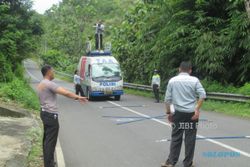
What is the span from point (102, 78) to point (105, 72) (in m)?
0.46

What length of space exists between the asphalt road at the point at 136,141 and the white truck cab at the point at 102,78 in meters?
8.07

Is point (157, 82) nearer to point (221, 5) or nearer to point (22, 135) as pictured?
point (221, 5)

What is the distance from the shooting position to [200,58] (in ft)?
A: 75.6

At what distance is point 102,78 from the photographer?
26.4 m

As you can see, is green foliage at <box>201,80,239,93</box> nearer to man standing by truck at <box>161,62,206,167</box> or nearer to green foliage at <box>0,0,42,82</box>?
green foliage at <box>0,0,42,82</box>

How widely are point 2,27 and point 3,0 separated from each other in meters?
2.54

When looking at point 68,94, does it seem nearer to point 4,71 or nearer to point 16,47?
point 4,71

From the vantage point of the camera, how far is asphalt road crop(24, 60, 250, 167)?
8922 mm

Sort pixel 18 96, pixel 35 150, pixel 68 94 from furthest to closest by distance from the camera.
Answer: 1. pixel 18 96
2. pixel 35 150
3. pixel 68 94

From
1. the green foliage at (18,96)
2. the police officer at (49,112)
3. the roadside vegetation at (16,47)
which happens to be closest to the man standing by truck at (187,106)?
the police officer at (49,112)

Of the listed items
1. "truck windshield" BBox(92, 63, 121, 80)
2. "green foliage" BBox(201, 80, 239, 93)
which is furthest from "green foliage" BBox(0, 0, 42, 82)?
"green foliage" BBox(201, 80, 239, 93)

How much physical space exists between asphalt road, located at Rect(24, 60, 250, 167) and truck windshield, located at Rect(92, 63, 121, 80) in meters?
8.60

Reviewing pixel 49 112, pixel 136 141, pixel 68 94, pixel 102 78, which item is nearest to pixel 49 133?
pixel 49 112

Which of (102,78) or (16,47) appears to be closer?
(102,78)
